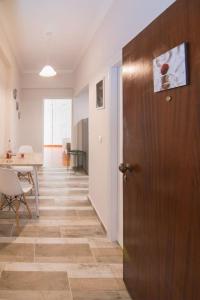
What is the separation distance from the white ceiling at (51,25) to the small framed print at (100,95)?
83 centimetres

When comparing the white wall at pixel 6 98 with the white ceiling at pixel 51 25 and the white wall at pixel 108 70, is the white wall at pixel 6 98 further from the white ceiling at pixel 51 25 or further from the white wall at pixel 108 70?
the white wall at pixel 108 70

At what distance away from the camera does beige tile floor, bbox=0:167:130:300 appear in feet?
7.08

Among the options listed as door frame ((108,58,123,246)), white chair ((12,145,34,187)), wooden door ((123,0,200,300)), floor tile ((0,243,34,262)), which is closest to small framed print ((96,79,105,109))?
door frame ((108,58,123,246))

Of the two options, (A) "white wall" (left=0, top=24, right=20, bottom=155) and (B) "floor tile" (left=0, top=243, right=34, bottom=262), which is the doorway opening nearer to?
(A) "white wall" (left=0, top=24, right=20, bottom=155)

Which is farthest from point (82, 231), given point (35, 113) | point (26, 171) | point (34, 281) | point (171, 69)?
point (35, 113)

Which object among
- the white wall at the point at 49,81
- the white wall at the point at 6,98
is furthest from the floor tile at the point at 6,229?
the white wall at the point at 49,81

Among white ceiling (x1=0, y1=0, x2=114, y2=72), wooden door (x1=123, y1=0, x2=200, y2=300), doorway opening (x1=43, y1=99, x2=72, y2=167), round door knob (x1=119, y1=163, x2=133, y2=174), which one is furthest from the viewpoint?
doorway opening (x1=43, y1=99, x2=72, y2=167)

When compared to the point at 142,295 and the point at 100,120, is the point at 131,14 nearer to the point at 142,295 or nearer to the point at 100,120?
the point at 100,120

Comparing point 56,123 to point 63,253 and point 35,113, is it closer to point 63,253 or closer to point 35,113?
point 35,113

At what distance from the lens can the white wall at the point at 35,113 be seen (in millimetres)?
8023

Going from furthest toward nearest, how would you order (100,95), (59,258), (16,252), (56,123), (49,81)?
(56,123)
(49,81)
(100,95)
(16,252)
(59,258)

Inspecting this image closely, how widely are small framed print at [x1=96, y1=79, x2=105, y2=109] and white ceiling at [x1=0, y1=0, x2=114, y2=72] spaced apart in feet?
2.73

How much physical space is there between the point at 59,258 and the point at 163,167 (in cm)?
166

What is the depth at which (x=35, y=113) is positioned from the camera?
809 cm
